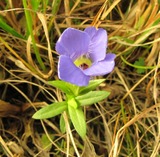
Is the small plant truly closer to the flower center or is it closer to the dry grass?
the flower center

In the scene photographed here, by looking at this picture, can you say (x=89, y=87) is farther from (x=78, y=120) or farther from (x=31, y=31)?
(x=31, y=31)

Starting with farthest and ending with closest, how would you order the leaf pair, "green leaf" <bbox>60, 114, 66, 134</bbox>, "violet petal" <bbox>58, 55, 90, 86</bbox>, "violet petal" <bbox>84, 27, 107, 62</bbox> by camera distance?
"green leaf" <bbox>60, 114, 66, 134</bbox> < the leaf pair < "violet petal" <bbox>84, 27, 107, 62</bbox> < "violet petal" <bbox>58, 55, 90, 86</bbox>

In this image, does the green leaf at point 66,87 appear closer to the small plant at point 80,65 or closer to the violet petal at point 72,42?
the small plant at point 80,65

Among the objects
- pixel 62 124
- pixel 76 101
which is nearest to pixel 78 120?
pixel 76 101

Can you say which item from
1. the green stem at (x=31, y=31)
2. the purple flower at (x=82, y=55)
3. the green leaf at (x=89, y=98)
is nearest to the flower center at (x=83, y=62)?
the purple flower at (x=82, y=55)

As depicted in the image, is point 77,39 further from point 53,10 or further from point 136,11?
point 136,11

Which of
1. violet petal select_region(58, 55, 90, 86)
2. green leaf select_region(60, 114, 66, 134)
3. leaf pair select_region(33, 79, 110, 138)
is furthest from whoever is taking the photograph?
green leaf select_region(60, 114, 66, 134)

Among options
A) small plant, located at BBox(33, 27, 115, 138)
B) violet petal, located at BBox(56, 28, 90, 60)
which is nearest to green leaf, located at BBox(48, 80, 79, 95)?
small plant, located at BBox(33, 27, 115, 138)

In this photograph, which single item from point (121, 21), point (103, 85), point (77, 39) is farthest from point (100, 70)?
point (121, 21)
